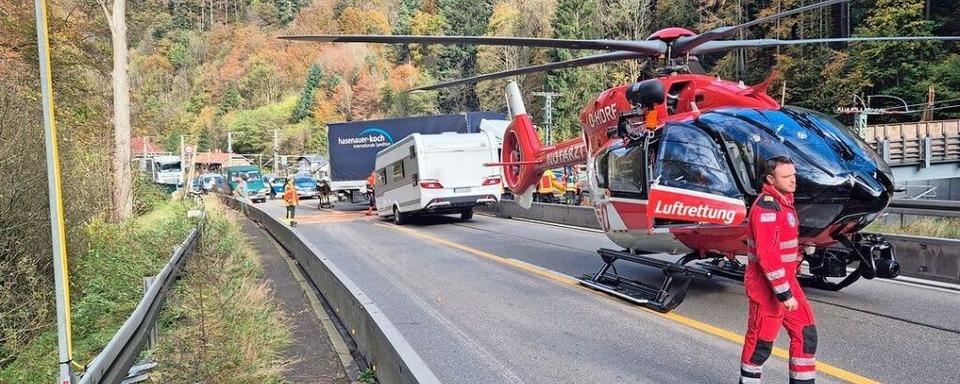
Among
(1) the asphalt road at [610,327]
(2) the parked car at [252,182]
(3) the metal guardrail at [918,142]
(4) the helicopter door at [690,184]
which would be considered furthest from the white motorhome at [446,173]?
(2) the parked car at [252,182]

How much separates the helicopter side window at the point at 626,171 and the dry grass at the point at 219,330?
4.25 m

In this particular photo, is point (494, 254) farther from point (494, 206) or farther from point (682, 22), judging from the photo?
point (682, 22)

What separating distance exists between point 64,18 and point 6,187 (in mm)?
10745

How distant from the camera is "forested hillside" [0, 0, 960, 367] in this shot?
332 inches

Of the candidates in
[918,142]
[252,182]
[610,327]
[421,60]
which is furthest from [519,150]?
[421,60]

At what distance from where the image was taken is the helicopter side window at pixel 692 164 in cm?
630

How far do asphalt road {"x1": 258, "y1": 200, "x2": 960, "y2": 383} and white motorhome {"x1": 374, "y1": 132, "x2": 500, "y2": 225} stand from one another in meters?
6.92

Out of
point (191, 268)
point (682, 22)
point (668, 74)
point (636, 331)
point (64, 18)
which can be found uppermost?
point (682, 22)

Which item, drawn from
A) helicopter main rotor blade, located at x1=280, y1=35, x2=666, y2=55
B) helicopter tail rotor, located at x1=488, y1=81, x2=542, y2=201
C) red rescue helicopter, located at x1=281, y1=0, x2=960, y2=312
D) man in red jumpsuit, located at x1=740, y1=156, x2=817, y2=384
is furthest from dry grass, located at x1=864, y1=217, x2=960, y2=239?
man in red jumpsuit, located at x1=740, y1=156, x2=817, y2=384

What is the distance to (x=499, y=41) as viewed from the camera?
7.24 metres

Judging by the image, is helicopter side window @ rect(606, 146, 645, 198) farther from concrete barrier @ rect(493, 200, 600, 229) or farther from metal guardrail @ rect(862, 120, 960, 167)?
metal guardrail @ rect(862, 120, 960, 167)

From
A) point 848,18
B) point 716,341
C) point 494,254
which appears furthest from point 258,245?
point 848,18

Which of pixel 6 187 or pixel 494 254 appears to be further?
pixel 494 254

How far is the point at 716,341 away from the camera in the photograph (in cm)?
603
